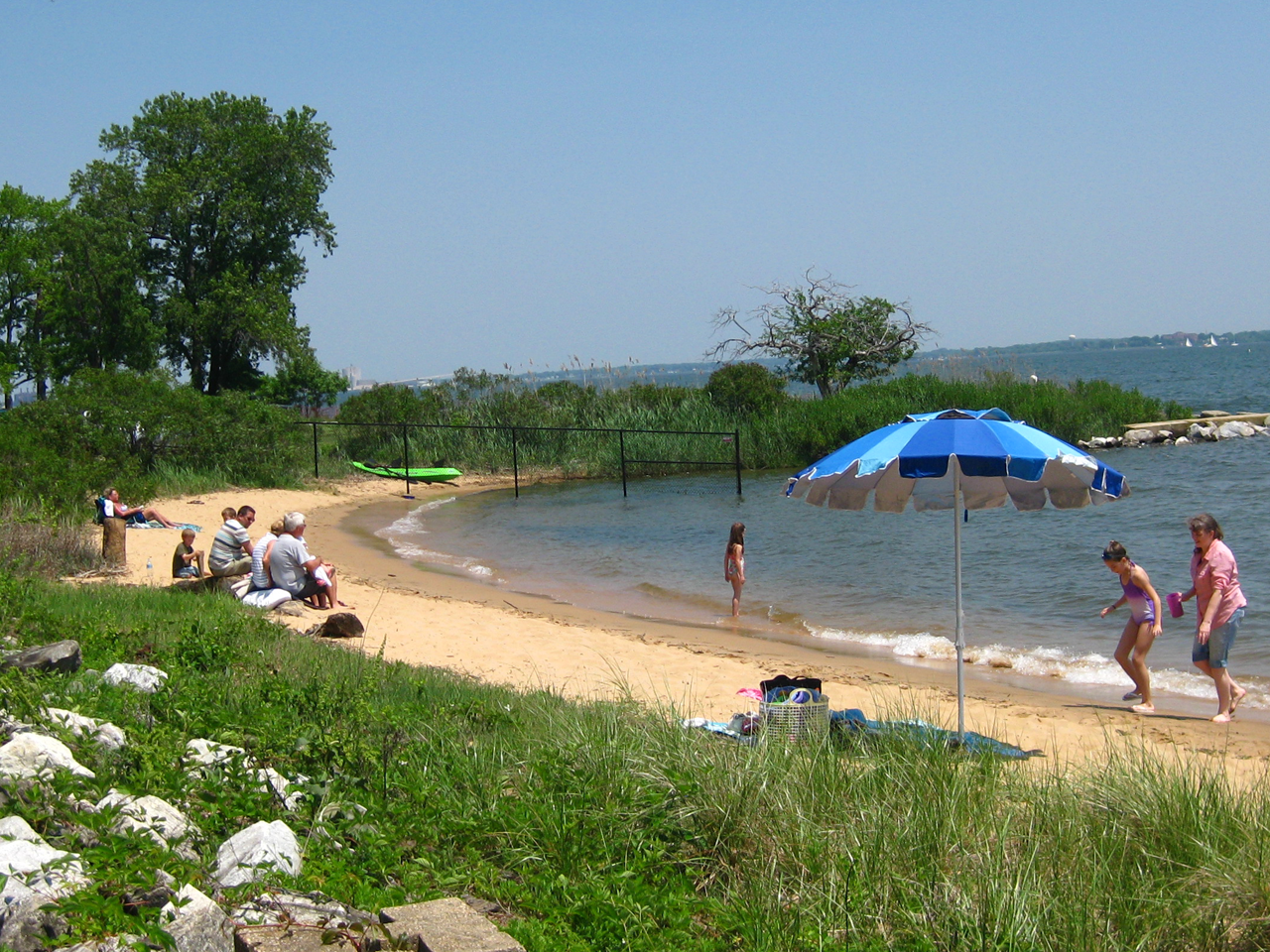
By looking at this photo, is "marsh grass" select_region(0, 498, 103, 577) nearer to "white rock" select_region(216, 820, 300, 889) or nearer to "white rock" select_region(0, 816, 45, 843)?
"white rock" select_region(0, 816, 45, 843)

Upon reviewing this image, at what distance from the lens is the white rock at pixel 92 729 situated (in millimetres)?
4992

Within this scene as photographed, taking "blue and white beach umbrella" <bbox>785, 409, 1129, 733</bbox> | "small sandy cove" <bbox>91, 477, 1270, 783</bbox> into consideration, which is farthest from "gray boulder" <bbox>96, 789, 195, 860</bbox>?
"blue and white beach umbrella" <bbox>785, 409, 1129, 733</bbox>

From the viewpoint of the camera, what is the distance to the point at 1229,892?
13.0 feet

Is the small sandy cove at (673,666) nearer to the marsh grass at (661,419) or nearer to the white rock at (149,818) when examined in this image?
the white rock at (149,818)

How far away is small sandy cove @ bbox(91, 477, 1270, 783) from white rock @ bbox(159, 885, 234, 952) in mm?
3648

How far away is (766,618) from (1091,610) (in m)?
4.11

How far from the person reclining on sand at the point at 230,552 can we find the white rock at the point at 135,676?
6540 mm

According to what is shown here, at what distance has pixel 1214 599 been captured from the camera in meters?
8.64

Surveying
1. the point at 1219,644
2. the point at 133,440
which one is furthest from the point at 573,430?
the point at 1219,644

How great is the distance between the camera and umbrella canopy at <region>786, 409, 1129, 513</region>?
6.71m

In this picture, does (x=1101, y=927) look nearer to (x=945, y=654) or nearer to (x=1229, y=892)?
(x=1229, y=892)

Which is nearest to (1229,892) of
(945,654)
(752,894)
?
(752,894)

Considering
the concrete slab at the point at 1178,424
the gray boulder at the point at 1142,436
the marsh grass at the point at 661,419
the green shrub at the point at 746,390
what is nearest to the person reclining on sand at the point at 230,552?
the marsh grass at the point at 661,419

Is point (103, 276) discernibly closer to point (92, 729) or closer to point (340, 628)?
point (340, 628)
